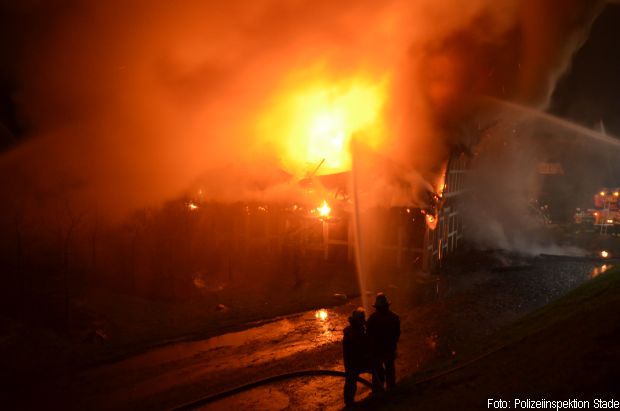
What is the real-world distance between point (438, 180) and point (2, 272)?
15.2 metres

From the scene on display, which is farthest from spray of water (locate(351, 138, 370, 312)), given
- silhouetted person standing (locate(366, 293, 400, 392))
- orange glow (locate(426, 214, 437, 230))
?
silhouetted person standing (locate(366, 293, 400, 392))

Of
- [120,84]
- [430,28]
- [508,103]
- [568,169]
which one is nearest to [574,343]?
[430,28]

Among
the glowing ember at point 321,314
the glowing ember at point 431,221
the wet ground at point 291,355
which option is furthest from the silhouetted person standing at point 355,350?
the glowing ember at point 431,221

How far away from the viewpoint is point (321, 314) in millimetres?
12617

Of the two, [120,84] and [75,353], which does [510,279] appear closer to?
[75,353]

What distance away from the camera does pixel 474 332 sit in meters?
10.5

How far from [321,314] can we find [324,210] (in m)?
5.64

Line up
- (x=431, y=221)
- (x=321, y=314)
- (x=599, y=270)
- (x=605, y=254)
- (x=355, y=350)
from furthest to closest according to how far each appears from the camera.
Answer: (x=605, y=254), (x=599, y=270), (x=431, y=221), (x=321, y=314), (x=355, y=350)

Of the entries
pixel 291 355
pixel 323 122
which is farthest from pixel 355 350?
pixel 323 122

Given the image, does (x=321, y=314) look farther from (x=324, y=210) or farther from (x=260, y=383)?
(x=324, y=210)

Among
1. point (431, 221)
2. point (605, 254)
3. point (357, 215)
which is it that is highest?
point (357, 215)

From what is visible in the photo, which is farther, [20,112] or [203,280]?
[20,112]

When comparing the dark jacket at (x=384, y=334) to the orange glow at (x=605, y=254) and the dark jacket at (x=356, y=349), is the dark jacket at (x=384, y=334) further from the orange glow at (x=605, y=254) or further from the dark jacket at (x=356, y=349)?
the orange glow at (x=605, y=254)

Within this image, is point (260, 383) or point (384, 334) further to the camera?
point (260, 383)
